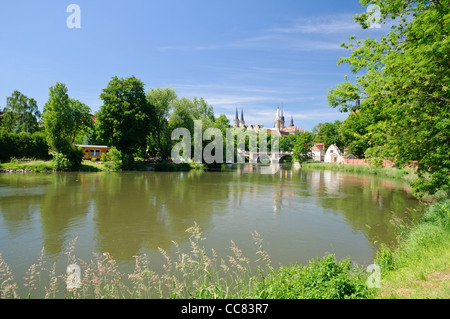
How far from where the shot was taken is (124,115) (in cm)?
4072

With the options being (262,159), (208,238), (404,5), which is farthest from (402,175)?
(262,159)

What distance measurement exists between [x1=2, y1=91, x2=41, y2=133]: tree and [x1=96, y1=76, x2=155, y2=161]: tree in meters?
27.5

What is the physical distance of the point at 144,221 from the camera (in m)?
12.4

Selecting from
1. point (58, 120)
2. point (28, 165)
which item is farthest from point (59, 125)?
point (28, 165)

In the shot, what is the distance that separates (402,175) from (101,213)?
39663 mm

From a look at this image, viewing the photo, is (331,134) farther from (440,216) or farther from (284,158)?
(440,216)

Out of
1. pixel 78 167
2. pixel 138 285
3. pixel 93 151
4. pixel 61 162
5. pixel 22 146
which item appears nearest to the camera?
pixel 138 285

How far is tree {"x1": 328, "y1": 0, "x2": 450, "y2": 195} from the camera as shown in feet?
28.4

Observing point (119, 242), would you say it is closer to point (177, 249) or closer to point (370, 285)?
point (177, 249)

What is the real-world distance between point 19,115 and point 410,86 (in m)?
71.7

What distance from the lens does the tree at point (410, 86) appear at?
866 centimetres

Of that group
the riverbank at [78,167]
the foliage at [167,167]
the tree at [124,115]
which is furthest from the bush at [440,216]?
the foliage at [167,167]

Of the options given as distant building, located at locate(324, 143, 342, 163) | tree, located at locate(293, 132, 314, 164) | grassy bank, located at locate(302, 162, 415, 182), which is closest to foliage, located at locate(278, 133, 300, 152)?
distant building, located at locate(324, 143, 342, 163)
